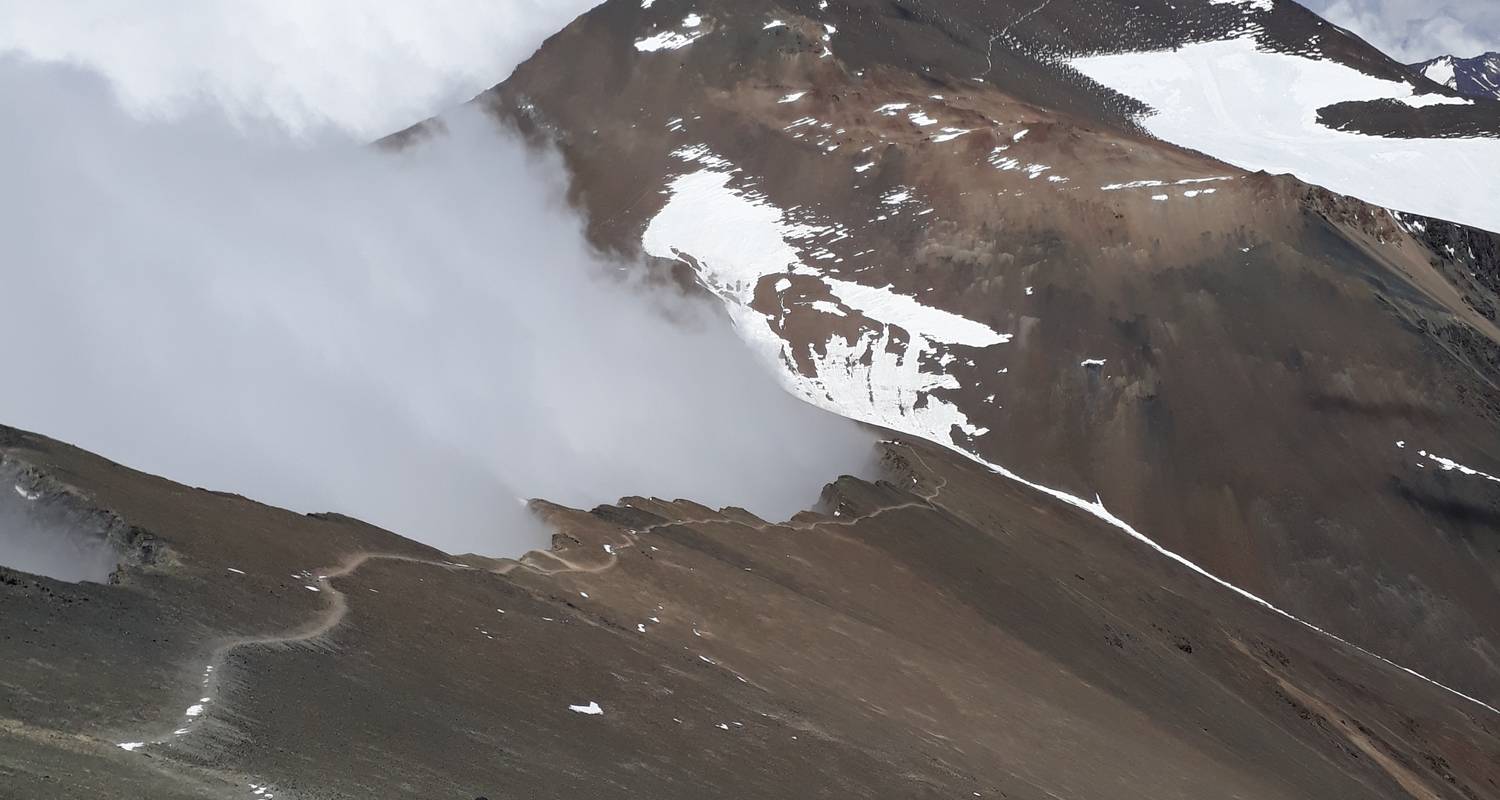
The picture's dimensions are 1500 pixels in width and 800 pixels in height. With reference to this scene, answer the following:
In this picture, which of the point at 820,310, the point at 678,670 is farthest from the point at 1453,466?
the point at 678,670

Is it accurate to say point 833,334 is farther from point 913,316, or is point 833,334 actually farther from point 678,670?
point 678,670

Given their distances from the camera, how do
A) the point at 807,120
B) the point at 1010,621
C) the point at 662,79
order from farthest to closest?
the point at 662,79
the point at 807,120
the point at 1010,621

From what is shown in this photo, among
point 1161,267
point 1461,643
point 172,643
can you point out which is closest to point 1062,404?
point 1161,267

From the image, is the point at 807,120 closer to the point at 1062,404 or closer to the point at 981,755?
the point at 1062,404

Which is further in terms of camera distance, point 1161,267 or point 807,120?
point 807,120

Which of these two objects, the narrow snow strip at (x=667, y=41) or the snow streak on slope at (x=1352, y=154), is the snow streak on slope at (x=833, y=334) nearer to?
the narrow snow strip at (x=667, y=41)

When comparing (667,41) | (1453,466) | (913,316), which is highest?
(667,41)
